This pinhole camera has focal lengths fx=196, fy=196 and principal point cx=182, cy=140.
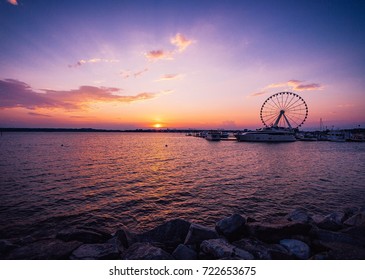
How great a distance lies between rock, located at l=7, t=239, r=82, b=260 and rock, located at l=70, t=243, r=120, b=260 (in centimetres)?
23

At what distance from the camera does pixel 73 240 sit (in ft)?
20.8

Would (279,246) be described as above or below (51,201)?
above

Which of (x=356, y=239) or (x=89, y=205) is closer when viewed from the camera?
(x=356, y=239)

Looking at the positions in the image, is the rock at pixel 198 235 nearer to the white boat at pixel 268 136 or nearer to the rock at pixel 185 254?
the rock at pixel 185 254

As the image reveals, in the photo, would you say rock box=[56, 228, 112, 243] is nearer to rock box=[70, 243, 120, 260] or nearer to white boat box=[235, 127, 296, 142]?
rock box=[70, 243, 120, 260]

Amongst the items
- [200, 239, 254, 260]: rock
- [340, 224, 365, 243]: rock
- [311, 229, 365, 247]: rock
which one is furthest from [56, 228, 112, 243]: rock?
[340, 224, 365, 243]: rock

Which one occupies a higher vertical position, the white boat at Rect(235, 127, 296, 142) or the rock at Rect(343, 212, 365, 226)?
the white boat at Rect(235, 127, 296, 142)

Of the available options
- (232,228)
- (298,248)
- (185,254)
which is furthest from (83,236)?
(298,248)

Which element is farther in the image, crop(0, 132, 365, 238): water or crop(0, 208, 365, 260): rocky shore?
crop(0, 132, 365, 238): water

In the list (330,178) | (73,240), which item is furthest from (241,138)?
(73,240)

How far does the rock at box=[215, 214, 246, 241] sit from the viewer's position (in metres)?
6.95

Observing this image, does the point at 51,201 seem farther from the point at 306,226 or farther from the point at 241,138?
the point at 241,138

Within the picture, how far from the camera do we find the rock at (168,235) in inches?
272
